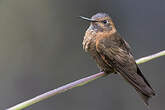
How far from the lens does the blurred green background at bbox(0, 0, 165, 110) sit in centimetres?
624

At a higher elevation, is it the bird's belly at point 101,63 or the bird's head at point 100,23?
the bird's head at point 100,23

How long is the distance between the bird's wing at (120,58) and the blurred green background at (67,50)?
2.48 m

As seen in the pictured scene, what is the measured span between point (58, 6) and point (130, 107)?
2164 millimetres

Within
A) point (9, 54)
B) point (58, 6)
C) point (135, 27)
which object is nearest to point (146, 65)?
point (135, 27)

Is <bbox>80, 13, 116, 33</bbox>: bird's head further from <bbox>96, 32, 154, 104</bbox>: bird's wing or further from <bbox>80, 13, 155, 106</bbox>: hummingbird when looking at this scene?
<bbox>96, 32, 154, 104</bbox>: bird's wing

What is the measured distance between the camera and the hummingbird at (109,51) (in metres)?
3.45

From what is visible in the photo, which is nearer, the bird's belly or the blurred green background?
the bird's belly

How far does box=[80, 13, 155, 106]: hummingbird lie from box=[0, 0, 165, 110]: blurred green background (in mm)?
2430

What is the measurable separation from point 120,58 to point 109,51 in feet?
0.41

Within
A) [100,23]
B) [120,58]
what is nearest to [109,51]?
[120,58]

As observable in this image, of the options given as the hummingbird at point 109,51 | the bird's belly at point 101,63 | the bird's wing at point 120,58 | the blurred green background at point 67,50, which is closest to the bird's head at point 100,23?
the hummingbird at point 109,51

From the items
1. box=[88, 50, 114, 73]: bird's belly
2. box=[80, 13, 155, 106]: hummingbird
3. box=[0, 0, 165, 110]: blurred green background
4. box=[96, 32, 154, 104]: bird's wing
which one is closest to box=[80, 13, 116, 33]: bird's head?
box=[80, 13, 155, 106]: hummingbird

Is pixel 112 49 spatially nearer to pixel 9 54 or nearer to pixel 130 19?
pixel 130 19

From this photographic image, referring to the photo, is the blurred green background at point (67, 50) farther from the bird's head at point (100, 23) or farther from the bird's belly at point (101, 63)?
the bird's belly at point (101, 63)
